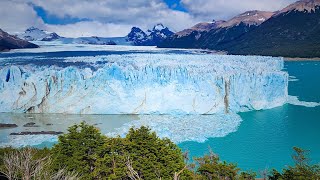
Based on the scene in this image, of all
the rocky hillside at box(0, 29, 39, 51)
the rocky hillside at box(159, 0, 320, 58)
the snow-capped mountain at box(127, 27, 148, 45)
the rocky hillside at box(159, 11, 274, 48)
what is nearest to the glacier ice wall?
the rocky hillside at box(0, 29, 39, 51)

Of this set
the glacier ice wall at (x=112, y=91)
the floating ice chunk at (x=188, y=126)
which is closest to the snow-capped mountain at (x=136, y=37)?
the glacier ice wall at (x=112, y=91)

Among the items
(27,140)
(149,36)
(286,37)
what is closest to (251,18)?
(286,37)

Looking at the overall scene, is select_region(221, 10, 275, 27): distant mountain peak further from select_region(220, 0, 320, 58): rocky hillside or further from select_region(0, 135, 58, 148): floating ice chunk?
select_region(0, 135, 58, 148): floating ice chunk

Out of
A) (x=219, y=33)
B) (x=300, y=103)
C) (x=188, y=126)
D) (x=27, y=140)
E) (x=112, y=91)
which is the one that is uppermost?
(x=219, y=33)

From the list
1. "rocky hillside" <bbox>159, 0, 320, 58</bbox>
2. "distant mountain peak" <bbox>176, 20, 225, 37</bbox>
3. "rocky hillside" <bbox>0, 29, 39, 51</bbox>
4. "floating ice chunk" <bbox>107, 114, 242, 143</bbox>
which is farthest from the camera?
"distant mountain peak" <bbox>176, 20, 225, 37</bbox>

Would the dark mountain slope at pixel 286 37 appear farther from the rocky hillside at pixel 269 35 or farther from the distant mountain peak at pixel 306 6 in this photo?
the distant mountain peak at pixel 306 6

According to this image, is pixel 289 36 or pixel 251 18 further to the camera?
pixel 251 18

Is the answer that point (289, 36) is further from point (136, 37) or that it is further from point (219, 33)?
point (136, 37)

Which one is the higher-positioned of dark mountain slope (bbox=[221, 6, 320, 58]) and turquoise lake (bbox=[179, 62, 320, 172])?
dark mountain slope (bbox=[221, 6, 320, 58])
